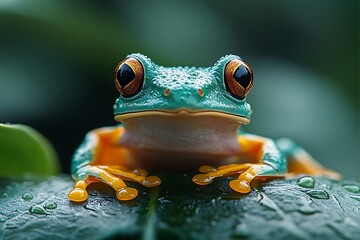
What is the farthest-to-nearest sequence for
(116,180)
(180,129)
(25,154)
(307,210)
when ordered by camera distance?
(25,154), (180,129), (116,180), (307,210)

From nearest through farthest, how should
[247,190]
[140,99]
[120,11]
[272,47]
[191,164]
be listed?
[247,190] → [140,99] → [191,164] → [120,11] → [272,47]

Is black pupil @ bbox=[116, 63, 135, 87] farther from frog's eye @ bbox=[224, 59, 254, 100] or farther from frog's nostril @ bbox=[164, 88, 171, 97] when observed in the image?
frog's eye @ bbox=[224, 59, 254, 100]

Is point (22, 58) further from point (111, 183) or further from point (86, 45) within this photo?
point (111, 183)

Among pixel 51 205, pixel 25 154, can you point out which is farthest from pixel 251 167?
pixel 25 154

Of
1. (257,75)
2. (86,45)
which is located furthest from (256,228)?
(257,75)

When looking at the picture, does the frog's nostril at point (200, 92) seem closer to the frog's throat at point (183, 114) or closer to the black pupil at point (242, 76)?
the frog's throat at point (183, 114)

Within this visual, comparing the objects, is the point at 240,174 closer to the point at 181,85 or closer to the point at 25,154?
the point at 181,85

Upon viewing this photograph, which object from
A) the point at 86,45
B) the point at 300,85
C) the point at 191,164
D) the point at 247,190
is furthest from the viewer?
the point at 300,85

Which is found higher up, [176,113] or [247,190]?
[176,113]

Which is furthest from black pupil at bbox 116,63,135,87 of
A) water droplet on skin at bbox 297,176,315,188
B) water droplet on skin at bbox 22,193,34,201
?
water droplet on skin at bbox 297,176,315,188
